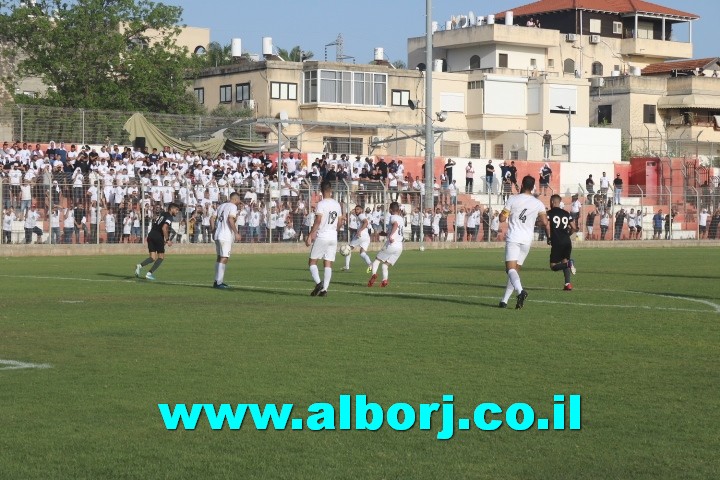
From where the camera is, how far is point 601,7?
329ft

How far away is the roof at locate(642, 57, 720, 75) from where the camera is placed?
9212 cm

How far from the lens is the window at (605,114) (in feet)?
287

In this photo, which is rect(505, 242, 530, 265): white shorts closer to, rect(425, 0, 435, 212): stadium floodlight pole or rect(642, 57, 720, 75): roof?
rect(425, 0, 435, 212): stadium floodlight pole

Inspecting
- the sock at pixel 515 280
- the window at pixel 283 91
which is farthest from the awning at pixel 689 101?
the sock at pixel 515 280

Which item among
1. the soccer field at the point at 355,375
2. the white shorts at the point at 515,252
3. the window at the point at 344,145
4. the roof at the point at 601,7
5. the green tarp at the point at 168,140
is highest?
the roof at the point at 601,7

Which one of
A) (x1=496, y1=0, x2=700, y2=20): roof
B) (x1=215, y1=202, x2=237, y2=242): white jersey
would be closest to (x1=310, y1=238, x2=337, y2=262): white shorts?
(x1=215, y1=202, x2=237, y2=242): white jersey

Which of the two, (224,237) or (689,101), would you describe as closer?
(224,237)

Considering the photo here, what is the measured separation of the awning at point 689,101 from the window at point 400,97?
22.0 meters

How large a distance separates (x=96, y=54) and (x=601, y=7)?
52.2 m

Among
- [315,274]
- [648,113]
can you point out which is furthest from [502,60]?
[315,274]

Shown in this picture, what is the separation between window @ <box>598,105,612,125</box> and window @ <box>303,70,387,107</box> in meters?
21.2

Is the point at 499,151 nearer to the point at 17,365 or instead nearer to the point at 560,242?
the point at 560,242

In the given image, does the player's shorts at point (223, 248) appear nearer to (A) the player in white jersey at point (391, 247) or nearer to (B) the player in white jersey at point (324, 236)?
(B) the player in white jersey at point (324, 236)

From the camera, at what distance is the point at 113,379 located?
1080 centimetres
